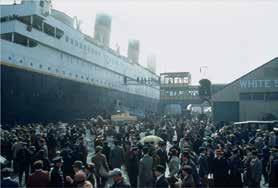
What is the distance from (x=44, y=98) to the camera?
30812 millimetres

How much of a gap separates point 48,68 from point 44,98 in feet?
10.8

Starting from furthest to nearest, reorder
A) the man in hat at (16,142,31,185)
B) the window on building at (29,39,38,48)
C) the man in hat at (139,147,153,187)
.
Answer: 1. the window on building at (29,39,38,48)
2. the man in hat at (16,142,31,185)
3. the man in hat at (139,147,153,187)

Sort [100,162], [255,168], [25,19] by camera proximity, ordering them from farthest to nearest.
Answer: [25,19]
[255,168]
[100,162]

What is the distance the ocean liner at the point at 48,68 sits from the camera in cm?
2683

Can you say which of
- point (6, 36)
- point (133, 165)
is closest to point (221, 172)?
point (133, 165)

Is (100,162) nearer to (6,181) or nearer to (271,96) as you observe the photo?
(6,181)

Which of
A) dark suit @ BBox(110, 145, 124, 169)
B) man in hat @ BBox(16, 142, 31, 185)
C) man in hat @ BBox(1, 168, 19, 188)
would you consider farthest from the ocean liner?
man in hat @ BBox(1, 168, 19, 188)

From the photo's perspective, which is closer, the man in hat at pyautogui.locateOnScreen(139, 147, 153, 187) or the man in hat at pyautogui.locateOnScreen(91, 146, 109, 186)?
the man in hat at pyautogui.locateOnScreen(139, 147, 153, 187)

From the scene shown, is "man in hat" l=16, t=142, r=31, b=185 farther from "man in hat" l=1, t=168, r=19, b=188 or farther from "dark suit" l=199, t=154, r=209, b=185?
"dark suit" l=199, t=154, r=209, b=185

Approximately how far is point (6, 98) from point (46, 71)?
21.9 feet

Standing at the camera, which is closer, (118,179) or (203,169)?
(118,179)

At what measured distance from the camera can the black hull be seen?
26.1 meters

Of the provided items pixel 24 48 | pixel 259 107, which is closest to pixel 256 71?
pixel 259 107

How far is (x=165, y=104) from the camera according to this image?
8225 centimetres
